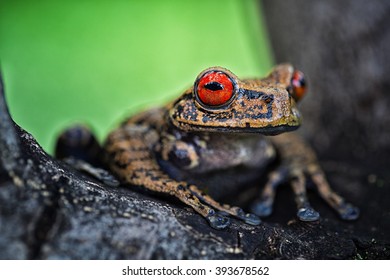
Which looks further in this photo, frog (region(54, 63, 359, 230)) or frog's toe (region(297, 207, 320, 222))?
frog's toe (region(297, 207, 320, 222))

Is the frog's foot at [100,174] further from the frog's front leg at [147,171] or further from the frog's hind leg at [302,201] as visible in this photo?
the frog's hind leg at [302,201]

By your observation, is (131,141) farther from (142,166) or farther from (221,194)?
(221,194)

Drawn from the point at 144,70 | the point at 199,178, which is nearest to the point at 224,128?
the point at 199,178

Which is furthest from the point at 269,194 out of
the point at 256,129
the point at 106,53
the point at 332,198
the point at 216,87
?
the point at 106,53

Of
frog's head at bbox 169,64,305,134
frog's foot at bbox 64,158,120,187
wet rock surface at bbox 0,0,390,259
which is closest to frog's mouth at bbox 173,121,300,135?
frog's head at bbox 169,64,305,134

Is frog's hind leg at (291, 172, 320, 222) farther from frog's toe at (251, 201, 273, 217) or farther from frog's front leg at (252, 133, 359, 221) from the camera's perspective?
frog's toe at (251, 201, 273, 217)

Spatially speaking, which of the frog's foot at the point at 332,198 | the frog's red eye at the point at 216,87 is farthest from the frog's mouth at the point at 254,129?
the frog's foot at the point at 332,198

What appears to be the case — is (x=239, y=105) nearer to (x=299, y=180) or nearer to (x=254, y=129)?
(x=254, y=129)
